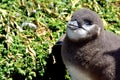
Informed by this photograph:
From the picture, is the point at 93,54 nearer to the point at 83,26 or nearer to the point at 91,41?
the point at 91,41

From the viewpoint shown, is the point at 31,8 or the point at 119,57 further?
the point at 31,8

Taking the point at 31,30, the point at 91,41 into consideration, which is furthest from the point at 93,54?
the point at 31,30

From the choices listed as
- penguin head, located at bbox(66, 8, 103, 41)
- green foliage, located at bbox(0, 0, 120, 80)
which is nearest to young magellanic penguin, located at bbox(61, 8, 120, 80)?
penguin head, located at bbox(66, 8, 103, 41)

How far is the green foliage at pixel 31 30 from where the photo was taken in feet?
13.0

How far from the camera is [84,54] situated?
11.8ft

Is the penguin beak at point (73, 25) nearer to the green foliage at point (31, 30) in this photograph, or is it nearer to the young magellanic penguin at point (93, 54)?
the young magellanic penguin at point (93, 54)

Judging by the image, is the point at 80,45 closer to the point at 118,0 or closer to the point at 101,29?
the point at 101,29

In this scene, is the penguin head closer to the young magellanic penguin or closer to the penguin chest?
the young magellanic penguin

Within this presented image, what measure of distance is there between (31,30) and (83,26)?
89cm

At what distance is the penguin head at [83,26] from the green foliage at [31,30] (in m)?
0.61

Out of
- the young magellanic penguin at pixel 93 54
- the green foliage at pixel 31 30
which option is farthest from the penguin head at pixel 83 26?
the green foliage at pixel 31 30

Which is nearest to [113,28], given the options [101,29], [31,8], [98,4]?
[98,4]

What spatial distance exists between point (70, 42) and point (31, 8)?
3.26 ft

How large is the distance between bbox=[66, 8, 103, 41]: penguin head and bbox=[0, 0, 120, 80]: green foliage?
2.01ft
